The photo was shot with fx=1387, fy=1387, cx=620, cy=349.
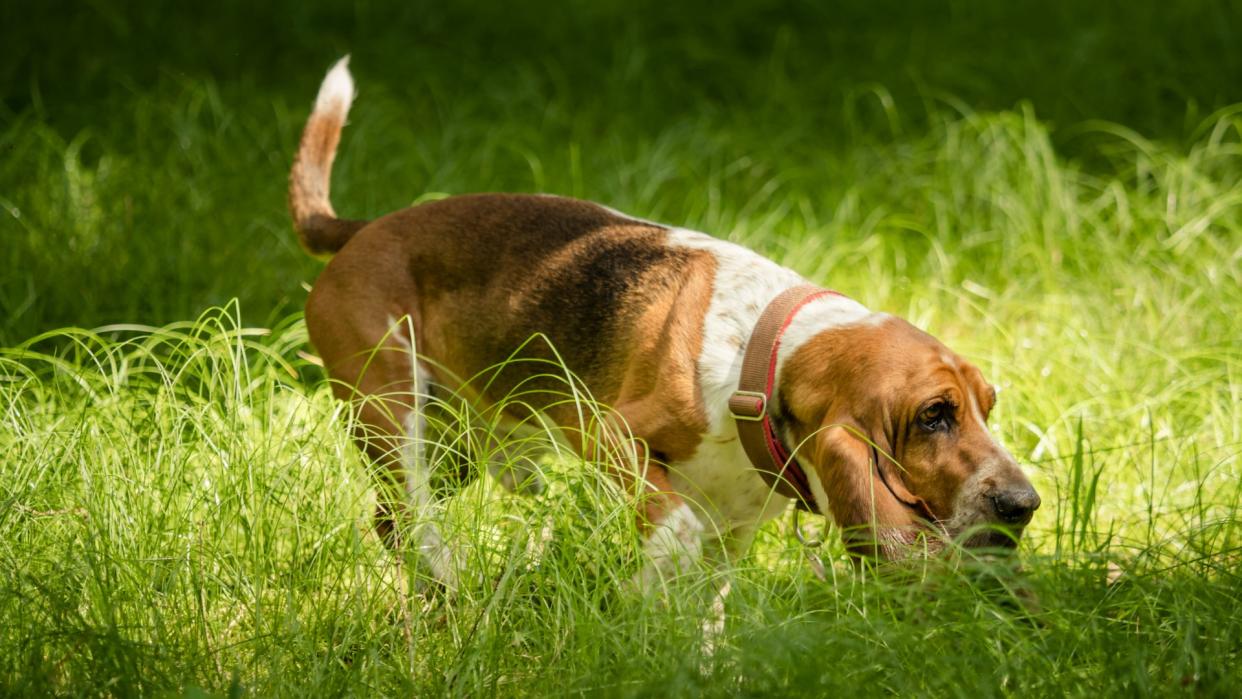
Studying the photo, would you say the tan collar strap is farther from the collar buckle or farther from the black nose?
the black nose

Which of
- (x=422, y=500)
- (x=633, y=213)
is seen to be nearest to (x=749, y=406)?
(x=422, y=500)

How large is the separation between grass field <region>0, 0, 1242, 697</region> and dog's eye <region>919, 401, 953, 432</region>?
339 mm

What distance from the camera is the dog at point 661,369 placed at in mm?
3211

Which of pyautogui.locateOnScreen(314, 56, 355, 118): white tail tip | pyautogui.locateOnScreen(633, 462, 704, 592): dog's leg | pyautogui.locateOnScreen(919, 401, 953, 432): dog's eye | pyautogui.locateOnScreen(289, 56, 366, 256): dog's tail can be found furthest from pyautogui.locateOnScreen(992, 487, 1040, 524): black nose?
pyautogui.locateOnScreen(314, 56, 355, 118): white tail tip

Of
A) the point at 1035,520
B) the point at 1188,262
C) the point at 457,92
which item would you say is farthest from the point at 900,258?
the point at 457,92

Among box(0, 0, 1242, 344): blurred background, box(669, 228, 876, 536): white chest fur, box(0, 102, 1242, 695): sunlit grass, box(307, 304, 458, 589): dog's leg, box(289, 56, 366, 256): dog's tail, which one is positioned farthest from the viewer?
box(0, 0, 1242, 344): blurred background

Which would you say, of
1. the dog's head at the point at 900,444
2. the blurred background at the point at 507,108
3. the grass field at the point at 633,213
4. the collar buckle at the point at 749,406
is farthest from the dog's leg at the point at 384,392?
the blurred background at the point at 507,108

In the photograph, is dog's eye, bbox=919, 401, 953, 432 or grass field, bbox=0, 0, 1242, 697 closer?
grass field, bbox=0, 0, 1242, 697

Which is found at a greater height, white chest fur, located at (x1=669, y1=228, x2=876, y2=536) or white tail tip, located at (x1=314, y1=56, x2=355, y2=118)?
white tail tip, located at (x1=314, y1=56, x2=355, y2=118)

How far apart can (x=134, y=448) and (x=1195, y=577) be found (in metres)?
2.66

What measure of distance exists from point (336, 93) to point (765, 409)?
1935 millimetres

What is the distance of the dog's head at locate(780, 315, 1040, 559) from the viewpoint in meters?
3.13

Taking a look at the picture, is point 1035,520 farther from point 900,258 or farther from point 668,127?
point 668,127

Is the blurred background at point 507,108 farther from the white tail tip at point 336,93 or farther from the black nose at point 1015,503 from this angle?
the black nose at point 1015,503
